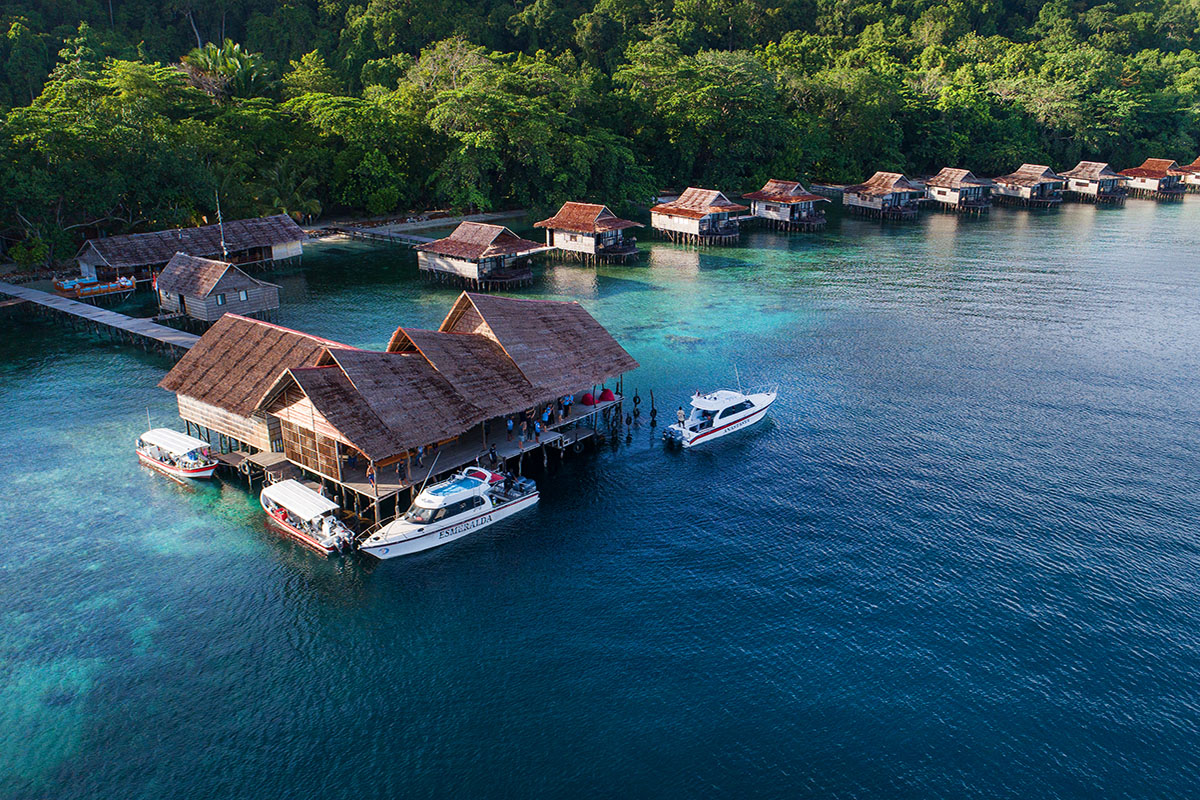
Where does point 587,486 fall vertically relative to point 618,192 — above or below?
below

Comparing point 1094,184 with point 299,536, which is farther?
point 1094,184

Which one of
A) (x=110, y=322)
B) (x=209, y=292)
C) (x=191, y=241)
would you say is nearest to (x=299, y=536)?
(x=209, y=292)

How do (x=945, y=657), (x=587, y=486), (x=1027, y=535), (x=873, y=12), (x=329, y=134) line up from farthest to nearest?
1. (x=873, y=12)
2. (x=329, y=134)
3. (x=587, y=486)
4. (x=1027, y=535)
5. (x=945, y=657)

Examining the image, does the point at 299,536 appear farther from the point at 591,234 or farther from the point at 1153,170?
the point at 1153,170

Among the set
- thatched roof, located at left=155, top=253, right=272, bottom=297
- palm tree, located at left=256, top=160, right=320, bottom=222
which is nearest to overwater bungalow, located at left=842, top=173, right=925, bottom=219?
palm tree, located at left=256, top=160, right=320, bottom=222

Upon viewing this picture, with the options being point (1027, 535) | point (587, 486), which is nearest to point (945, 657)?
point (1027, 535)

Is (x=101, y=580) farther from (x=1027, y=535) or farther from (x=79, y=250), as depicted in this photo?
(x=79, y=250)
